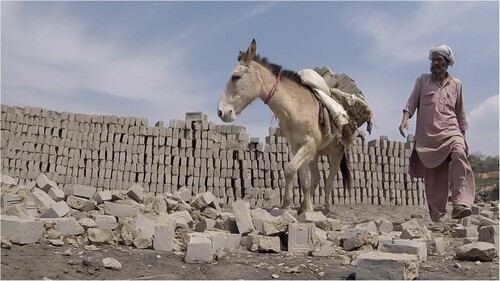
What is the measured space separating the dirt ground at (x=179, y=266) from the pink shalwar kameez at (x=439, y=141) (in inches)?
59.3

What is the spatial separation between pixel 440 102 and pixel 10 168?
1011cm

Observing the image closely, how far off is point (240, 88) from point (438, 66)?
86.6 inches

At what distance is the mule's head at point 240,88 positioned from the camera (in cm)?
650

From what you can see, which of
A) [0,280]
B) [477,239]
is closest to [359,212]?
[477,239]

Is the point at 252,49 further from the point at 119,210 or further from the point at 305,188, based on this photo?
the point at 119,210

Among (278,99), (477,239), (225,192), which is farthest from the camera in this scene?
(225,192)

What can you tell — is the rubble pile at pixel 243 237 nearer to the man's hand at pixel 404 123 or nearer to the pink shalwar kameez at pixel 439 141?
the pink shalwar kameez at pixel 439 141

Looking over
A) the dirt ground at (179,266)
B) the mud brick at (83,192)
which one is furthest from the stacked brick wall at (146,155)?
the dirt ground at (179,266)

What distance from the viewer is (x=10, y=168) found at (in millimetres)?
12773

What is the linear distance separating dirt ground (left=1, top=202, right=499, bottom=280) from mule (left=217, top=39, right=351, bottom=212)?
2377 mm

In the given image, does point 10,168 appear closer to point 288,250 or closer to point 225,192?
point 225,192

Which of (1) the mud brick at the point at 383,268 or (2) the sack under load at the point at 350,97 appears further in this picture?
(2) the sack under load at the point at 350,97

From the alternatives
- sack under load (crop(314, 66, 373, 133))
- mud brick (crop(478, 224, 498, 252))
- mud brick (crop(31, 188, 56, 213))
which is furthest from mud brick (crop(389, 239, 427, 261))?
sack under load (crop(314, 66, 373, 133))

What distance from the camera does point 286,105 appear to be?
680 cm
